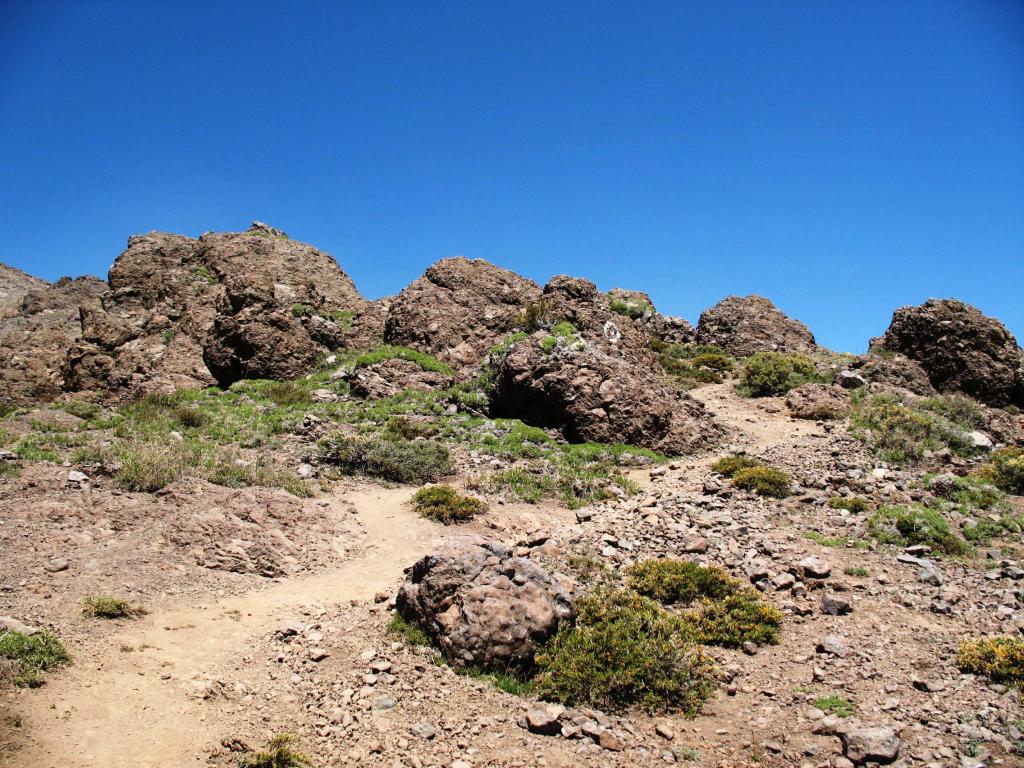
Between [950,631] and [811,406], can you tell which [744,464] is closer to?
[950,631]

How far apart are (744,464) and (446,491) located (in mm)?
8096

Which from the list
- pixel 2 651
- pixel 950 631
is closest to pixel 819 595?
pixel 950 631

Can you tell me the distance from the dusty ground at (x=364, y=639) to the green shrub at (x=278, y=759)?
21cm

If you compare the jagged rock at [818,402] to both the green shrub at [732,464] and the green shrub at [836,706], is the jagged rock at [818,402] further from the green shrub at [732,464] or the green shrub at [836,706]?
the green shrub at [836,706]

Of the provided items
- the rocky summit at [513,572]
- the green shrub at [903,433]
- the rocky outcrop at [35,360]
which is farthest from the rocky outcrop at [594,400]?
the rocky outcrop at [35,360]

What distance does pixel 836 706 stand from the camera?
22.4ft

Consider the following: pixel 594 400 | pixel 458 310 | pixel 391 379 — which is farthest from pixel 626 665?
pixel 458 310

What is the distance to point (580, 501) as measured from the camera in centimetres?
1500

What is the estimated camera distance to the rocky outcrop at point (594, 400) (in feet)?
64.4

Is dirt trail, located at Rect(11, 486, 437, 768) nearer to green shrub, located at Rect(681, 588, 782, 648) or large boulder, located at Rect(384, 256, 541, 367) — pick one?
green shrub, located at Rect(681, 588, 782, 648)

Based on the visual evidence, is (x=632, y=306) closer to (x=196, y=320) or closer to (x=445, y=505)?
(x=196, y=320)

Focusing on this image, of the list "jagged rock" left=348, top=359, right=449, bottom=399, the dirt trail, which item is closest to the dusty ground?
the dirt trail

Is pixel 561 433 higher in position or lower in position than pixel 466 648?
higher

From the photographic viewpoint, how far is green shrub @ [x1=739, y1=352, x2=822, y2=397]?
1025 inches
